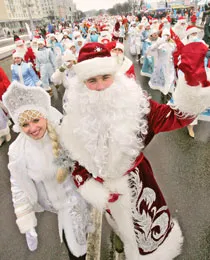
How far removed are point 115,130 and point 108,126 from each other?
7cm

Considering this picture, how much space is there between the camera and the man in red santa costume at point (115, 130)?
1.58 meters

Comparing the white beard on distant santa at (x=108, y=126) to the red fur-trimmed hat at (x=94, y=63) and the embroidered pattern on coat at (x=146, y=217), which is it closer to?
the red fur-trimmed hat at (x=94, y=63)

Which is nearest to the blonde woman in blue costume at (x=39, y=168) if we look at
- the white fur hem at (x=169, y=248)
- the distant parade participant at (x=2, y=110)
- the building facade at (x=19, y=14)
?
the white fur hem at (x=169, y=248)

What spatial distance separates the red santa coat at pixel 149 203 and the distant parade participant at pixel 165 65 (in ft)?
14.7

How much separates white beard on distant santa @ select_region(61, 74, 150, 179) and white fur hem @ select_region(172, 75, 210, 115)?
0.24m

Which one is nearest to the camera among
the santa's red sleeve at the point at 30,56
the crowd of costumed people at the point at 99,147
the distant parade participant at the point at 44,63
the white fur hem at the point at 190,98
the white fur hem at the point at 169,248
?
the white fur hem at the point at 190,98

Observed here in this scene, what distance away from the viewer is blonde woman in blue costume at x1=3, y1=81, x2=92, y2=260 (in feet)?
5.93

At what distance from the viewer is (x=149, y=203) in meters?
1.91

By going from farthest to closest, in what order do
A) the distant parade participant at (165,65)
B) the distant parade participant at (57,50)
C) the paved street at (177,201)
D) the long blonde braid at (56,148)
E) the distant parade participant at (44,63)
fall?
the distant parade participant at (57,50), the distant parade participant at (44,63), the distant parade participant at (165,65), the paved street at (177,201), the long blonde braid at (56,148)

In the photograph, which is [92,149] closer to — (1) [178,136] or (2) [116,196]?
(2) [116,196]

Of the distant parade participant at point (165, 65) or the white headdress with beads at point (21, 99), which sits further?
the distant parade participant at point (165, 65)

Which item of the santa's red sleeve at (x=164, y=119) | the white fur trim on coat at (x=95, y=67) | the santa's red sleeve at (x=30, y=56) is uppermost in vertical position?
the white fur trim on coat at (x=95, y=67)

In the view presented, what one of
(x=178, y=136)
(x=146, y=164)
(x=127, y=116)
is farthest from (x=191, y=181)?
(x=127, y=116)

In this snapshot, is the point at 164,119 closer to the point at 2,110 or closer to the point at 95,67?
the point at 95,67
